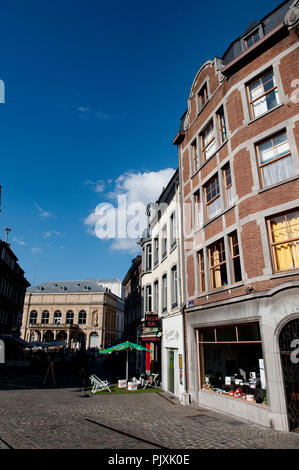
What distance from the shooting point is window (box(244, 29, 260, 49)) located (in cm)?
1275

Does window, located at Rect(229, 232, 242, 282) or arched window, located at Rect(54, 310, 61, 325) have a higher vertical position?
arched window, located at Rect(54, 310, 61, 325)

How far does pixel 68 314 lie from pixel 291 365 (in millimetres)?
75366

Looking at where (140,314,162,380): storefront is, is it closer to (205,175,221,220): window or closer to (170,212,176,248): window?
(170,212,176,248): window

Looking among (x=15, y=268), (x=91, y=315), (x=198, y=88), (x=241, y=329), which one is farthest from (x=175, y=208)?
(x=91, y=315)

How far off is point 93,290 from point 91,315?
22.7 feet

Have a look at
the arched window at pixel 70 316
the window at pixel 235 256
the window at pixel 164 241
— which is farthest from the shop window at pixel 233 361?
the arched window at pixel 70 316

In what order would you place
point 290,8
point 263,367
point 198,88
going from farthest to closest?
point 198,88
point 290,8
point 263,367

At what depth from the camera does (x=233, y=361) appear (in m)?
12.7

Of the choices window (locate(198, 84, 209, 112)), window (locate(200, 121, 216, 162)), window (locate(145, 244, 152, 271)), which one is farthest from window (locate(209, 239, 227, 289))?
window (locate(145, 244, 152, 271))

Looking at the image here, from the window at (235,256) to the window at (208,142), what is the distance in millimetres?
4549

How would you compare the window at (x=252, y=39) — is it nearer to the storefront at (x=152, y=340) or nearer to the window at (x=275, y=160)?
the window at (x=275, y=160)

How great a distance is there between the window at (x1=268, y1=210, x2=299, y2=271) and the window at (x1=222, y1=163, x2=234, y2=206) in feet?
8.10
